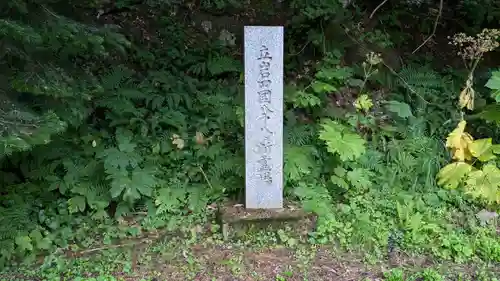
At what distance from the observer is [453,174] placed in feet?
16.5

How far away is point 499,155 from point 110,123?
13.5 ft

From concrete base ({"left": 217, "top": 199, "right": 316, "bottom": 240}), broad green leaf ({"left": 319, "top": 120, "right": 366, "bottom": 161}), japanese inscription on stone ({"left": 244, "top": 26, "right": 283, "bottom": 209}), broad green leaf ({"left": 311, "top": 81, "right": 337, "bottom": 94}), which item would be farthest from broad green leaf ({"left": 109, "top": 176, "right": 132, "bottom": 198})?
broad green leaf ({"left": 311, "top": 81, "right": 337, "bottom": 94})

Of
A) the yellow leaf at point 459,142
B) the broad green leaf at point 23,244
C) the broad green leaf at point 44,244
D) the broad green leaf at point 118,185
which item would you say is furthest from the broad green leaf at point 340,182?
the broad green leaf at point 23,244

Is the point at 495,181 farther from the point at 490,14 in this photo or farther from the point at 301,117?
the point at 490,14

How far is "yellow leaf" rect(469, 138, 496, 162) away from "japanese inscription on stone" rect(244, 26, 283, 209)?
82.0 inches

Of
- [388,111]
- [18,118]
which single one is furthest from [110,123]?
[388,111]

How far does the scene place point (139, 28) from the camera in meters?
6.48

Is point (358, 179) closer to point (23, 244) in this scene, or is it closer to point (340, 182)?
point (340, 182)

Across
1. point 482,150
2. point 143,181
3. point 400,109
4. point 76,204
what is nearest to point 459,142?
point 482,150

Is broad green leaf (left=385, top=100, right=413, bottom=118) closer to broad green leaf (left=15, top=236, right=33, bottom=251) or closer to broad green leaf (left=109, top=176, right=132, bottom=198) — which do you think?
broad green leaf (left=109, top=176, right=132, bottom=198)

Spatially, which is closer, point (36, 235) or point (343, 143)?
point (36, 235)

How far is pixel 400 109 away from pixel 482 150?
3.27 feet

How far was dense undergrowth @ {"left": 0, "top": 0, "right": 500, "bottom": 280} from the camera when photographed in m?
4.07

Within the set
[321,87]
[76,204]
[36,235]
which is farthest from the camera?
[321,87]
